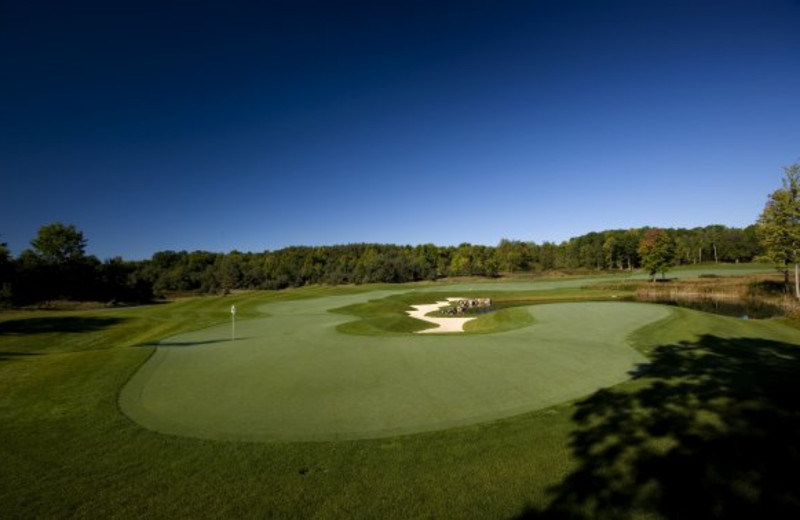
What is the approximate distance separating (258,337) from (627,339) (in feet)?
53.8

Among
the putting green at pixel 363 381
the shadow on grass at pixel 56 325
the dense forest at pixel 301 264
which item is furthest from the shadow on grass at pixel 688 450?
the dense forest at pixel 301 264

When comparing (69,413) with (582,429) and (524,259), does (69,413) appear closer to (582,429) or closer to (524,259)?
(582,429)

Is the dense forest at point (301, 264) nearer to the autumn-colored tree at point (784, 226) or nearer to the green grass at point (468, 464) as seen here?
the autumn-colored tree at point (784, 226)

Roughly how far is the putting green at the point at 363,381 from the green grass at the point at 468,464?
66 cm

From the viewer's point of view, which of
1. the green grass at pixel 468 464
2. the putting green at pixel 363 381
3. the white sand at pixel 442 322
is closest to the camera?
the green grass at pixel 468 464

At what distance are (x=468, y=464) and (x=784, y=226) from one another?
48.1 m

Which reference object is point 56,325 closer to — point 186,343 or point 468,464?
point 186,343

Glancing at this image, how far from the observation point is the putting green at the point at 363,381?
26.0 feet

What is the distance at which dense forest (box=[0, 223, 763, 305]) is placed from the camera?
65.8m

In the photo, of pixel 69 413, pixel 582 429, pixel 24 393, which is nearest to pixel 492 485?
pixel 582 429

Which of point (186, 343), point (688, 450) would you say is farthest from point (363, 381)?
point (186, 343)

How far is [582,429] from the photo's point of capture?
6.98m

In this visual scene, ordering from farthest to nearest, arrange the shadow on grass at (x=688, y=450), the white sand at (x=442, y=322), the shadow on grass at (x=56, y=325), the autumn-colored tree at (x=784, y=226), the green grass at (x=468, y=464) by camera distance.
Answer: the autumn-colored tree at (x=784, y=226) < the white sand at (x=442, y=322) < the shadow on grass at (x=56, y=325) < the green grass at (x=468, y=464) < the shadow on grass at (x=688, y=450)

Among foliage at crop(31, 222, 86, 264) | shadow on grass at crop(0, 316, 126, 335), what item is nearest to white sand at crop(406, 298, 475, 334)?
shadow on grass at crop(0, 316, 126, 335)
